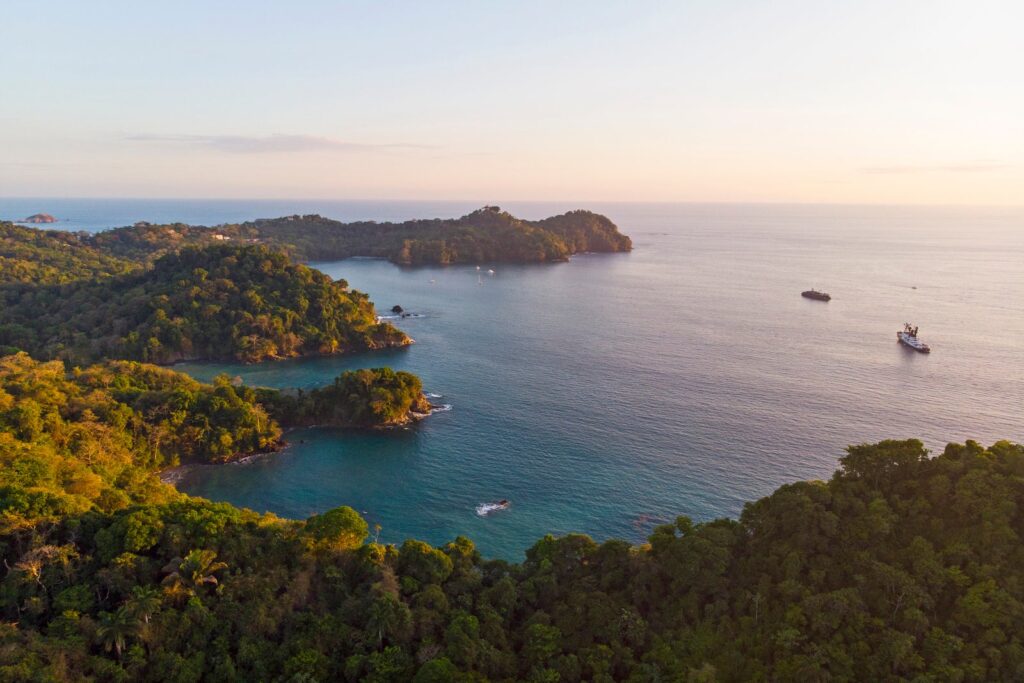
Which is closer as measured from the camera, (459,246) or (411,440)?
(411,440)

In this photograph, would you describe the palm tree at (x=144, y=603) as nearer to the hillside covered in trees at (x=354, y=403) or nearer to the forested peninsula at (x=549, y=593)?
the forested peninsula at (x=549, y=593)

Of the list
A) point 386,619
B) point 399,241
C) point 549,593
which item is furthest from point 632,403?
point 399,241

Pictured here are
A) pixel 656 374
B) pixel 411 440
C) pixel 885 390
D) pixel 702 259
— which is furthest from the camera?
pixel 702 259

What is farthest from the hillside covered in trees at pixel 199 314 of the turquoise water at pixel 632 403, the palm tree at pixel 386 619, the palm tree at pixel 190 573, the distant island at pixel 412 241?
the distant island at pixel 412 241

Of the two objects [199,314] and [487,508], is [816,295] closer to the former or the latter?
[487,508]

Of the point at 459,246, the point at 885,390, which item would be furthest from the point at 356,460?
the point at 459,246

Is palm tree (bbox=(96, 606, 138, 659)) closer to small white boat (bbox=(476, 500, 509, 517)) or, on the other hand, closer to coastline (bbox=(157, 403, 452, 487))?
small white boat (bbox=(476, 500, 509, 517))

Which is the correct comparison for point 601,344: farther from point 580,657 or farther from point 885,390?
point 580,657
